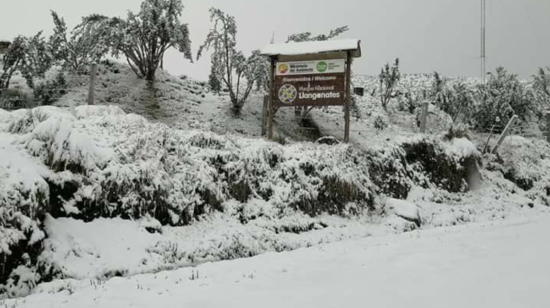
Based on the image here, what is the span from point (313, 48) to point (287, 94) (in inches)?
62.6

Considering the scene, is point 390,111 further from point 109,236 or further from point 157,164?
point 109,236

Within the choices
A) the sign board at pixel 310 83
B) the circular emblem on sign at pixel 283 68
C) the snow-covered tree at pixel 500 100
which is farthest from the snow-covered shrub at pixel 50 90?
the snow-covered tree at pixel 500 100

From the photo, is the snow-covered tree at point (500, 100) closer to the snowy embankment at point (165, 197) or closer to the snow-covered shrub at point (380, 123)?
the snow-covered shrub at point (380, 123)

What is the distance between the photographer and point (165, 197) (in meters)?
7.11

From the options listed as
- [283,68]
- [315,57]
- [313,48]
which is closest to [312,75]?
[315,57]

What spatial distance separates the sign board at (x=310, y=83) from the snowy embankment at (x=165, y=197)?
6.51 ft

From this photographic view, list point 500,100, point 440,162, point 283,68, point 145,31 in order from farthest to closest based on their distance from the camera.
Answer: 1. point 500,100
2. point 145,31
3. point 440,162
4. point 283,68

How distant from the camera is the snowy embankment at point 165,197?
5418 mm

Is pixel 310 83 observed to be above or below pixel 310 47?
below

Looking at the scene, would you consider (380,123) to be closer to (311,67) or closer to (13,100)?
(311,67)

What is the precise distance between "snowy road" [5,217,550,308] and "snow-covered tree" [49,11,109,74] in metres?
10.6

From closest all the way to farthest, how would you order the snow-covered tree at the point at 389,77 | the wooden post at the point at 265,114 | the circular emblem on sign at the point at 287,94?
the circular emblem on sign at the point at 287,94 → the wooden post at the point at 265,114 → the snow-covered tree at the point at 389,77

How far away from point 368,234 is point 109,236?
5.33 meters

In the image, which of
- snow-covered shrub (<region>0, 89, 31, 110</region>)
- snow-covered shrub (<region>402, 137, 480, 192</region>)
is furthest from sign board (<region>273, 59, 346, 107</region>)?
snow-covered shrub (<region>0, 89, 31, 110</region>)
